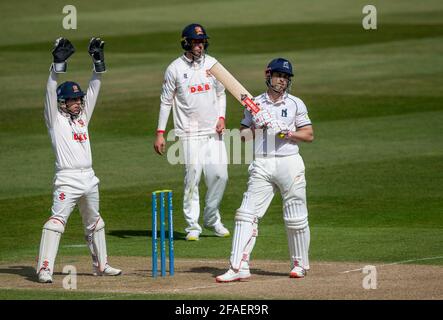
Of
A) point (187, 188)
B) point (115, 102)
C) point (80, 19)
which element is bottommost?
point (187, 188)

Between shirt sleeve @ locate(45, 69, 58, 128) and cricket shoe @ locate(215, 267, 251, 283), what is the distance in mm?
2370

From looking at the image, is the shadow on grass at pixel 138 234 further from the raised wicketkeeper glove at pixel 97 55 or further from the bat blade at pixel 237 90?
the raised wicketkeeper glove at pixel 97 55

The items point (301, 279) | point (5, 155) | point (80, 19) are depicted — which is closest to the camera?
point (301, 279)

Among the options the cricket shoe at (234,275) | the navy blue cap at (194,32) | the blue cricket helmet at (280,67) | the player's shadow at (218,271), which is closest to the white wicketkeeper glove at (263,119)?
the blue cricket helmet at (280,67)

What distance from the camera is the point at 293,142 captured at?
39.3 ft

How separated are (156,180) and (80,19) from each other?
1897cm

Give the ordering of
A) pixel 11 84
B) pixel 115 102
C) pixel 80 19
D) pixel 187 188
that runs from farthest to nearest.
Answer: pixel 80 19, pixel 11 84, pixel 115 102, pixel 187 188

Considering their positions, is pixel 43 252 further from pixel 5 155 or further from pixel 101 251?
pixel 5 155

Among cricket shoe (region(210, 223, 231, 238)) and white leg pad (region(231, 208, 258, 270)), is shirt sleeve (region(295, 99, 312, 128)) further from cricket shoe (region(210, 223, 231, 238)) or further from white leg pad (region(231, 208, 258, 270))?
cricket shoe (region(210, 223, 231, 238))

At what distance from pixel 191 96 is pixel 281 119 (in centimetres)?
319

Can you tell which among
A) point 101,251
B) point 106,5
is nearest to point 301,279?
point 101,251

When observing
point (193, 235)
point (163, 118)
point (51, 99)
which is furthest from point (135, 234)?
point (51, 99)

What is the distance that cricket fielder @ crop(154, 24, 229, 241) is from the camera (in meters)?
14.9

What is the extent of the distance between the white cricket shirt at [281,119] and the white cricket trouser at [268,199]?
81mm
